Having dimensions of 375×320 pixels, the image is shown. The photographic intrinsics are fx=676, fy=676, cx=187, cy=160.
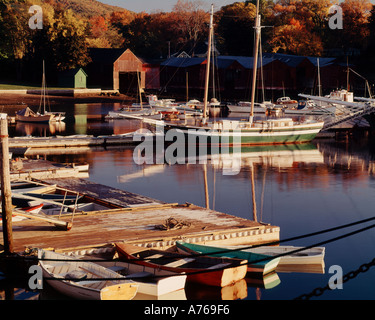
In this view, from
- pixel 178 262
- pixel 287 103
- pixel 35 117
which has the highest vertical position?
pixel 287 103

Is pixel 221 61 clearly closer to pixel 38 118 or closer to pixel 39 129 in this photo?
pixel 38 118

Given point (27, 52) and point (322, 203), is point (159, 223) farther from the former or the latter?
point (27, 52)

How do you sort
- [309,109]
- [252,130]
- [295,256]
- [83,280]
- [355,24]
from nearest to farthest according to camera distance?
1. [83,280]
2. [295,256]
3. [252,130]
4. [309,109]
5. [355,24]

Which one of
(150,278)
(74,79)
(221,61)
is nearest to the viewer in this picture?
(150,278)

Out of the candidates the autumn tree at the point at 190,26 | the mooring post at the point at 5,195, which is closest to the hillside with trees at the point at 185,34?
the autumn tree at the point at 190,26

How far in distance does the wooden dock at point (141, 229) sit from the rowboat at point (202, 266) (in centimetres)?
132

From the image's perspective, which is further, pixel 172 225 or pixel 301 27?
pixel 301 27

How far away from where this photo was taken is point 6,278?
59.7 feet

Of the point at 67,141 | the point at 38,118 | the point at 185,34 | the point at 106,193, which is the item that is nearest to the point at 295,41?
the point at 185,34

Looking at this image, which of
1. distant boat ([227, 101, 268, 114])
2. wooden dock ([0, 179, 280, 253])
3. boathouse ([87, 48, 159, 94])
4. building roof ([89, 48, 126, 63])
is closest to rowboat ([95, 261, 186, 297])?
wooden dock ([0, 179, 280, 253])

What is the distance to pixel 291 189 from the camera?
111 feet

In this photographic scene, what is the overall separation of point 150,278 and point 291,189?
1765cm

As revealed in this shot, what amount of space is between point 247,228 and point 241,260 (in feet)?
10.6
